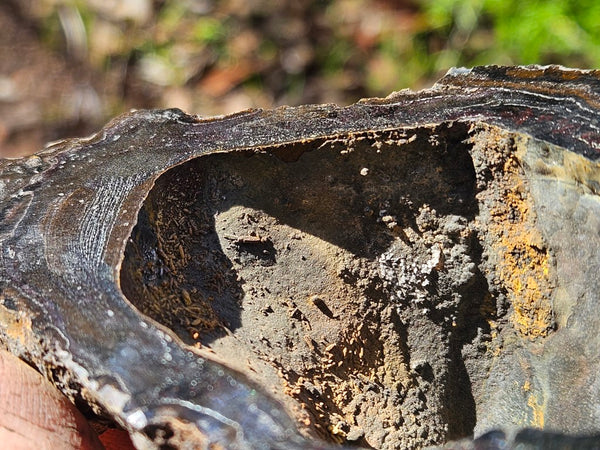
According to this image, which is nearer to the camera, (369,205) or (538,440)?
(538,440)

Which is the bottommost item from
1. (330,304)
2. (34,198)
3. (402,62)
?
(330,304)

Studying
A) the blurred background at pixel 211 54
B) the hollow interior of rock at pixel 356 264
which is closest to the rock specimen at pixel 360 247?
the hollow interior of rock at pixel 356 264

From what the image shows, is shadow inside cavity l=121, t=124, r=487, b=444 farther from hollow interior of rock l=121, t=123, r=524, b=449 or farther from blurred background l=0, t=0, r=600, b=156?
blurred background l=0, t=0, r=600, b=156

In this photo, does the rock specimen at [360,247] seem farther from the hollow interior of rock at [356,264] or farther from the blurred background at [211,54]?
the blurred background at [211,54]

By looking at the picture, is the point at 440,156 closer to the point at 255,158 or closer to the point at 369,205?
the point at 369,205

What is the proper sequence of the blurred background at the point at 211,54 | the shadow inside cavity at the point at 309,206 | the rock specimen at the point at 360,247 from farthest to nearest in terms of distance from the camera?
the blurred background at the point at 211,54, the shadow inside cavity at the point at 309,206, the rock specimen at the point at 360,247

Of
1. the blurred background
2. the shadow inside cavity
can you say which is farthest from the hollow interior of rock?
the blurred background

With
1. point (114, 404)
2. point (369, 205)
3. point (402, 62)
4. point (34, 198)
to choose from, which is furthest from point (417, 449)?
point (402, 62)
